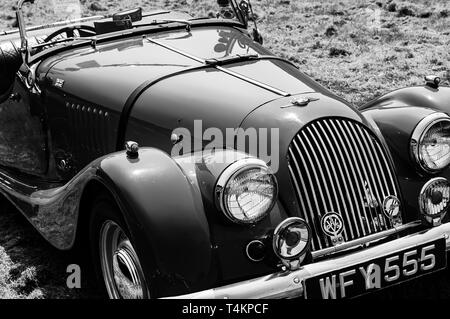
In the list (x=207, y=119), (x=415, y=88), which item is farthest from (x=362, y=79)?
(x=207, y=119)

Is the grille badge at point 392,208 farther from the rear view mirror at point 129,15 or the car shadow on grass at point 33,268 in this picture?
the rear view mirror at point 129,15

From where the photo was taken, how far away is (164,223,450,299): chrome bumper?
2.63 meters

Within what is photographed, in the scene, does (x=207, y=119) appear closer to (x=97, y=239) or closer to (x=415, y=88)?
(x=97, y=239)

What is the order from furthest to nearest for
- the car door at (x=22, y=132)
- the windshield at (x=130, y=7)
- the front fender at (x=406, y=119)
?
the windshield at (x=130, y=7) → the car door at (x=22, y=132) → the front fender at (x=406, y=119)

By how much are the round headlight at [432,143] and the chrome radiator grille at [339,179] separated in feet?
0.75

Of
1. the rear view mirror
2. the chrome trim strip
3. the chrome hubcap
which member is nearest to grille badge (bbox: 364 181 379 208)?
the chrome trim strip

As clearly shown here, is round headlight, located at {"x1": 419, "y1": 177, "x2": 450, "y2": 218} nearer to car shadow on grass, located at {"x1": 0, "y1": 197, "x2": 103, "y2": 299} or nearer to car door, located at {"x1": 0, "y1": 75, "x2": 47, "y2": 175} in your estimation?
car shadow on grass, located at {"x1": 0, "y1": 197, "x2": 103, "y2": 299}

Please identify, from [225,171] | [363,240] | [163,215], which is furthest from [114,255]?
[363,240]

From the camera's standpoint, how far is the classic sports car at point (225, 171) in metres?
2.74

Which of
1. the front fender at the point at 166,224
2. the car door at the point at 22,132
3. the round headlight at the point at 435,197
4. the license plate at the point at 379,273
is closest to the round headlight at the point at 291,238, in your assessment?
the license plate at the point at 379,273

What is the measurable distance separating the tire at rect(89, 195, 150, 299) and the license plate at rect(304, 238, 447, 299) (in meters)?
0.72

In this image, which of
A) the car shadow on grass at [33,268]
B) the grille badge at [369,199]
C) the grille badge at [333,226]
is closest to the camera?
the grille badge at [333,226]

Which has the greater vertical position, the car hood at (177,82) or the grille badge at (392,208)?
the car hood at (177,82)

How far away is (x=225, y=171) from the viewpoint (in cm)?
277
